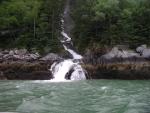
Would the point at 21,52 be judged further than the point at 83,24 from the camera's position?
No

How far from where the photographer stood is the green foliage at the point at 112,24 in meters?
54.7

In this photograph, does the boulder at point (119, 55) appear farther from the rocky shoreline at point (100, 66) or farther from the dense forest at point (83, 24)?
the dense forest at point (83, 24)

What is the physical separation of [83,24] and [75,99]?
2811cm

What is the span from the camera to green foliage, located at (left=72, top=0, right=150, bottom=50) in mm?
54719

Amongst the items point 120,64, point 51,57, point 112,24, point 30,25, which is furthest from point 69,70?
point 30,25

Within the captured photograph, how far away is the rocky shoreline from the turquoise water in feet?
32.6

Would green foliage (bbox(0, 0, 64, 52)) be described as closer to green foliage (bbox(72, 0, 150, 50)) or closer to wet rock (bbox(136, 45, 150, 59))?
green foliage (bbox(72, 0, 150, 50))

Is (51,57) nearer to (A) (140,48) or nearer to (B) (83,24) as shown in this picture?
(B) (83,24)

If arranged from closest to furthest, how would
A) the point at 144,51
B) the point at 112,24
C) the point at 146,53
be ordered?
the point at 146,53 < the point at 144,51 < the point at 112,24

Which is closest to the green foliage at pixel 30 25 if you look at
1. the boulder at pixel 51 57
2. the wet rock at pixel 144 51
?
the boulder at pixel 51 57

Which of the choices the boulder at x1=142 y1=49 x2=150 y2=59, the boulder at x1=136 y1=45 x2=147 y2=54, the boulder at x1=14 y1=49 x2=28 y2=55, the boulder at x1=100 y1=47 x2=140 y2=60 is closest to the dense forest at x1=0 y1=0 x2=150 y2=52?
the boulder at x1=136 y1=45 x2=147 y2=54

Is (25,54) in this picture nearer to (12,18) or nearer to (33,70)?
(33,70)

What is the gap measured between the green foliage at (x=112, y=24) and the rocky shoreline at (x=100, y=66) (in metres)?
2.83

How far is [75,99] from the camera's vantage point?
31.3 m
